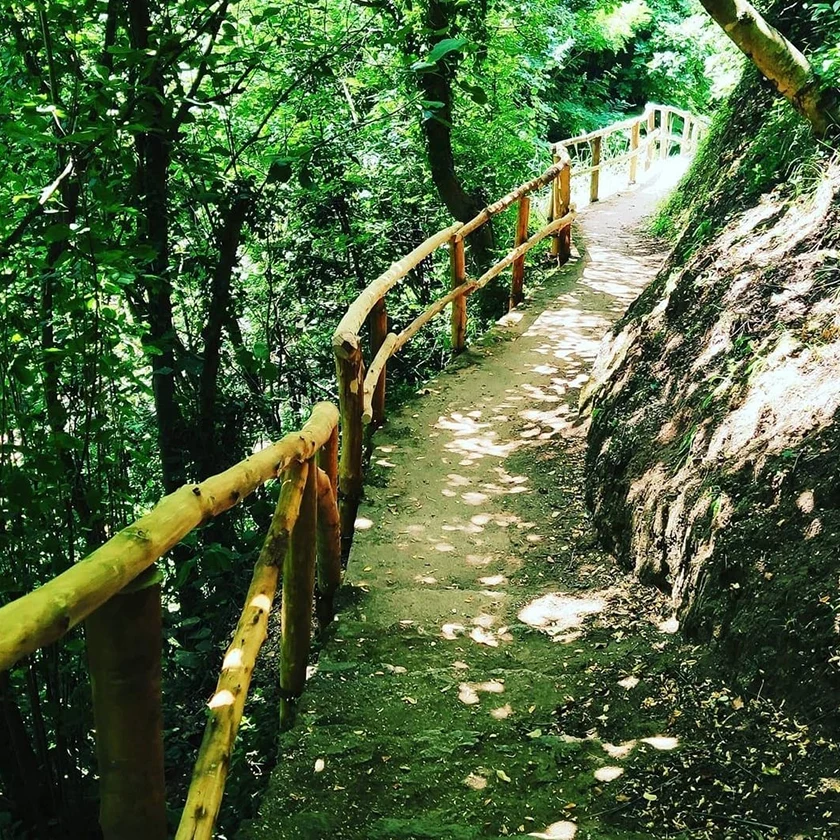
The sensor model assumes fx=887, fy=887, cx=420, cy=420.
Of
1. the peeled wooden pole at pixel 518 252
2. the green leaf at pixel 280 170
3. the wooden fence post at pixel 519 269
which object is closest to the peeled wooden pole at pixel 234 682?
the green leaf at pixel 280 170

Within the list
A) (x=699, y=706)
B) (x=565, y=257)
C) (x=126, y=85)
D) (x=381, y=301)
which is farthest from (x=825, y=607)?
(x=565, y=257)

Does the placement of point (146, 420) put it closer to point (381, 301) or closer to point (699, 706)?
point (381, 301)

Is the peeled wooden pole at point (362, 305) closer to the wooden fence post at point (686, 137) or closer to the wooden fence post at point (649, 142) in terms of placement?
the wooden fence post at point (649, 142)

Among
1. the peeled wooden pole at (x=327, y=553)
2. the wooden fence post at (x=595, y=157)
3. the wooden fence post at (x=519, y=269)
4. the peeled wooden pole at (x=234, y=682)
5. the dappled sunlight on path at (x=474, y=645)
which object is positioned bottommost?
the dappled sunlight on path at (x=474, y=645)

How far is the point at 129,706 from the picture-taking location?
1584mm

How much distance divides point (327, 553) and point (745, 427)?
187cm

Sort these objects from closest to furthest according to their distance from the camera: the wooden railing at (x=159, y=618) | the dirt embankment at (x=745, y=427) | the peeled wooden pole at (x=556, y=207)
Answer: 1. the wooden railing at (x=159, y=618)
2. the dirt embankment at (x=745, y=427)
3. the peeled wooden pole at (x=556, y=207)

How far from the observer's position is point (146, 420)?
25.0ft

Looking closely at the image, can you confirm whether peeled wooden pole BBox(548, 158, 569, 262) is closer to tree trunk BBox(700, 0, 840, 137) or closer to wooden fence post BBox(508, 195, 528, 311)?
wooden fence post BBox(508, 195, 528, 311)

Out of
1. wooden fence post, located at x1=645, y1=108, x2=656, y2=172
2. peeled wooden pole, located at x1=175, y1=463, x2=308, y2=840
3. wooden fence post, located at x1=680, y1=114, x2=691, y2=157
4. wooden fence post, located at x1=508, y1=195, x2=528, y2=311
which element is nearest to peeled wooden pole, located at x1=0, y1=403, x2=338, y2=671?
peeled wooden pole, located at x1=175, y1=463, x2=308, y2=840

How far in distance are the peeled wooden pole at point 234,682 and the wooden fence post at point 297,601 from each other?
19 centimetres

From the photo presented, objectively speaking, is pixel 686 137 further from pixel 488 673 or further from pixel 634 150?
pixel 488 673

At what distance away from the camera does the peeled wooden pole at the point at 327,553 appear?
3.62 m

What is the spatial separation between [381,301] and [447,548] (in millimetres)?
2078
